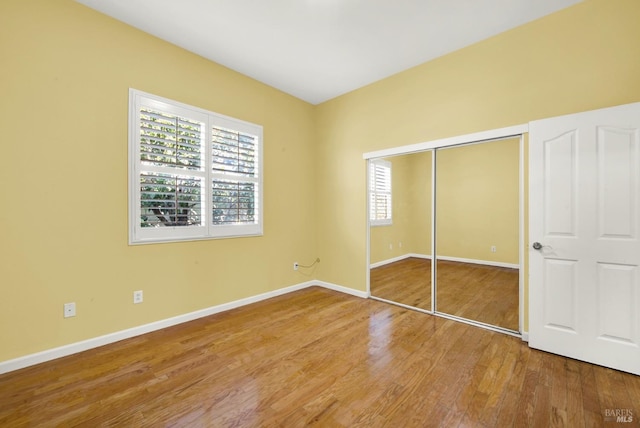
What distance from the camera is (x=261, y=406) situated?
5.72 feet

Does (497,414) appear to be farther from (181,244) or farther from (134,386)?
(181,244)

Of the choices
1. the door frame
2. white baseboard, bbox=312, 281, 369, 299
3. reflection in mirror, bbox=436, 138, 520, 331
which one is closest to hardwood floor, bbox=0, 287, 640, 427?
the door frame

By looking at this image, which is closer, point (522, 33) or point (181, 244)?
point (522, 33)

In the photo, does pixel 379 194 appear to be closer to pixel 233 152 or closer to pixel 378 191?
pixel 378 191

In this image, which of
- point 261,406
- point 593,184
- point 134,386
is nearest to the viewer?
point 261,406

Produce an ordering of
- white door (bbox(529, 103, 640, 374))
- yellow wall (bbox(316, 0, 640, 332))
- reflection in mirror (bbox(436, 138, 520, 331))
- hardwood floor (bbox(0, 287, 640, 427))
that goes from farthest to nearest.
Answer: reflection in mirror (bbox(436, 138, 520, 331)) → yellow wall (bbox(316, 0, 640, 332)) → white door (bbox(529, 103, 640, 374)) → hardwood floor (bbox(0, 287, 640, 427))

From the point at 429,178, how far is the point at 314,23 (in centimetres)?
220

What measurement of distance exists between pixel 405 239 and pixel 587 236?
190 centimetres

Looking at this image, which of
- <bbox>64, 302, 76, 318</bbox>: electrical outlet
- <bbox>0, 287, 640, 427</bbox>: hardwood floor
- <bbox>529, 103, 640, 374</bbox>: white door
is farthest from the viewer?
<bbox>64, 302, 76, 318</bbox>: electrical outlet

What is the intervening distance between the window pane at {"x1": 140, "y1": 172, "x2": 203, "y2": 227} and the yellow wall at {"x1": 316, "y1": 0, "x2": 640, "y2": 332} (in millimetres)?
2119

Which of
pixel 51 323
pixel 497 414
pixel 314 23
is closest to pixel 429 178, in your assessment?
pixel 314 23

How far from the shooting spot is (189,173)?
301 cm

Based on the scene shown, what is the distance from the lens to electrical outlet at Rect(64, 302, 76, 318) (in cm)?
233

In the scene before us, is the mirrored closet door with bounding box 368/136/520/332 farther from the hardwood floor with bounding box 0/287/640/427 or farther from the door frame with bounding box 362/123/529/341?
the hardwood floor with bounding box 0/287/640/427
